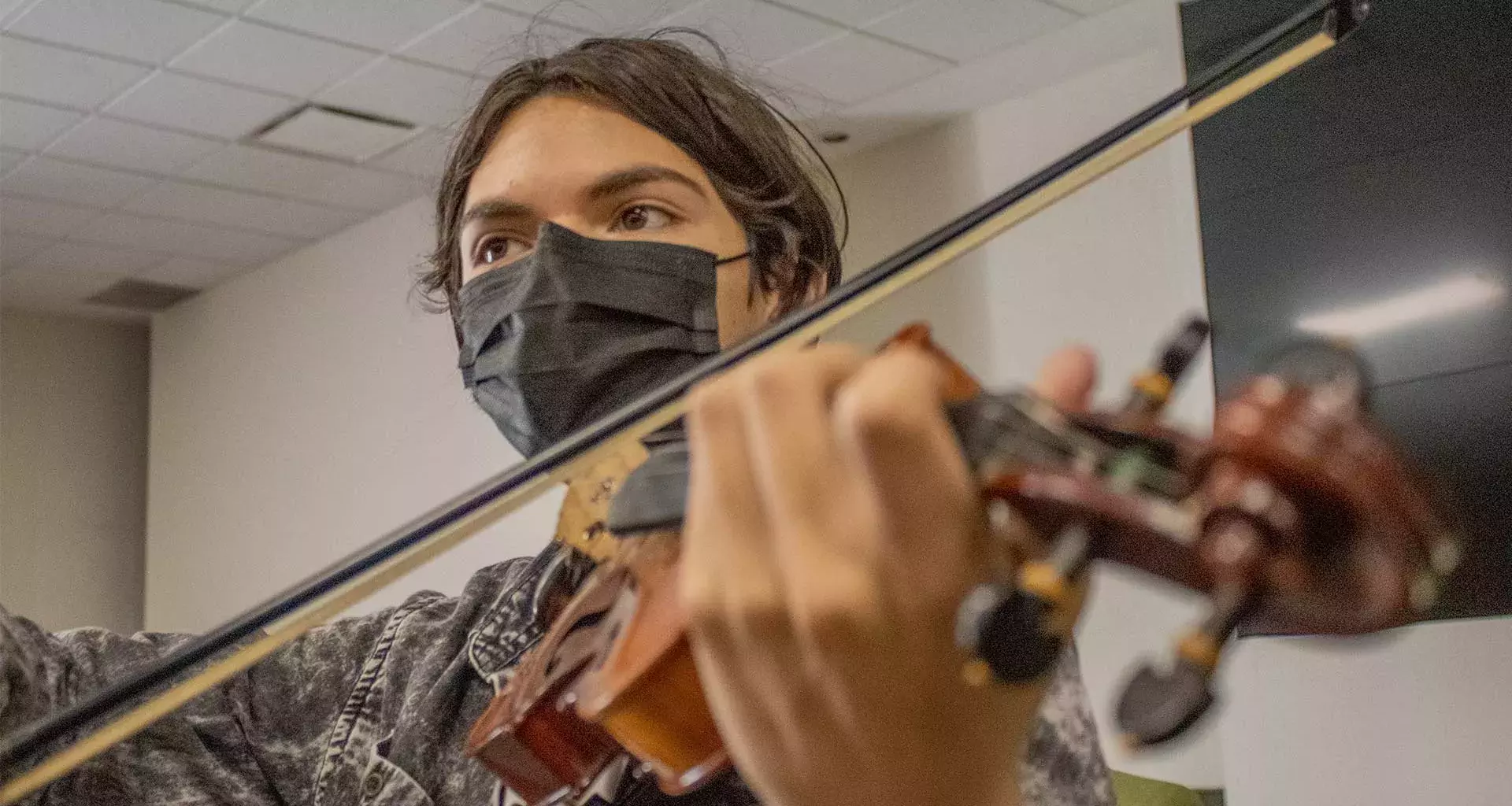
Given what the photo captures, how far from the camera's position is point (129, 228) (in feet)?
14.2

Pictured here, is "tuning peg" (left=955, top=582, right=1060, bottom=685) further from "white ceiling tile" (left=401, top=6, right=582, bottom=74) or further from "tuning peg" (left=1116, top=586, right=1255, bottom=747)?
"white ceiling tile" (left=401, top=6, right=582, bottom=74)

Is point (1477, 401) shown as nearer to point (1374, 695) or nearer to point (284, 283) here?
point (1374, 695)

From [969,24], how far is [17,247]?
3216 millimetres

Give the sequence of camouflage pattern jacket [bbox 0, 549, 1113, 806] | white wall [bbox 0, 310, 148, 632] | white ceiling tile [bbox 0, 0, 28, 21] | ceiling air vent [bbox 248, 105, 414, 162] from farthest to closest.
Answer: white wall [bbox 0, 310, 148, 632] < ceiling air vent [bbox 248, 105, 414, 162] < white ceiling tile [bbox 0, 0, 28, 21] < camouflage pattern jacket [bbox 0, 549, 1113, 806]

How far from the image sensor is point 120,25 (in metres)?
2.98

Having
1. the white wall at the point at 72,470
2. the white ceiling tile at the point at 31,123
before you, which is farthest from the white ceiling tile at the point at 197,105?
the white wall at the point at 72,470

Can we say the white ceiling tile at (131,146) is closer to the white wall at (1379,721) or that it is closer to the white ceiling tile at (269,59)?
the white ceiling tile at (269,59)

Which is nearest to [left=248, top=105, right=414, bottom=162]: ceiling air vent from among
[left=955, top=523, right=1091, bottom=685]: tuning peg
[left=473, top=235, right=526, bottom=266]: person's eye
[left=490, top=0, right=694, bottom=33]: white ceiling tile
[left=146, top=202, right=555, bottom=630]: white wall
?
[left=146, top=202, right=555, bottom=630]: white wall

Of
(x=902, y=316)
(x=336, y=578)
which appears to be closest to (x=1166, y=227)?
(x=902, y=316)

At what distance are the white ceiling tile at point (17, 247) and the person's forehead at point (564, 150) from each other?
3750 millimetres

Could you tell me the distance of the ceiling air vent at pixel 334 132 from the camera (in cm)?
352

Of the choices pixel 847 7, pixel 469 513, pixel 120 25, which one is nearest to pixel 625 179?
pixel 469 513

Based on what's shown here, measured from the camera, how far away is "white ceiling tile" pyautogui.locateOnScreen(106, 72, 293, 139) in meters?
3.32

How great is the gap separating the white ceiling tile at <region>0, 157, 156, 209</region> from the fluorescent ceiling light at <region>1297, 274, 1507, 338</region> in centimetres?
319
